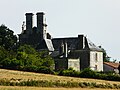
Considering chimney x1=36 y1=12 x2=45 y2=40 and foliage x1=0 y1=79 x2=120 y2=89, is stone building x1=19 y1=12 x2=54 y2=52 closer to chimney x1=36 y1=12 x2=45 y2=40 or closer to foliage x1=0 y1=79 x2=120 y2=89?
chimney x1=36 y1=12 x2=45 y2=40

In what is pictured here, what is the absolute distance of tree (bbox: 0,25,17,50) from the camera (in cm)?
11556

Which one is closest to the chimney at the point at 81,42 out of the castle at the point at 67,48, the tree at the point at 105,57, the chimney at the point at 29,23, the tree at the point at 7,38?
the castle at the point at 67,48

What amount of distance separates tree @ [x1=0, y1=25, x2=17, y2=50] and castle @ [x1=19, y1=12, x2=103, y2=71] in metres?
3.07

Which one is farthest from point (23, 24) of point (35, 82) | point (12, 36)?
point (35, 82)

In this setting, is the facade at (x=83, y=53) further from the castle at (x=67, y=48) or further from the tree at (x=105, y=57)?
the tree at (x=105, y=57)

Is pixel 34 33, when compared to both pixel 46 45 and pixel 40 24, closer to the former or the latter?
pixel 40 24

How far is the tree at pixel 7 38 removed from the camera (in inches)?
4549

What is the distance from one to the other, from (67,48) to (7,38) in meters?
19.5

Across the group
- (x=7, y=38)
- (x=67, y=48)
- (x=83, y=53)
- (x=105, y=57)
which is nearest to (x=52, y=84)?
(x=83, y=53)

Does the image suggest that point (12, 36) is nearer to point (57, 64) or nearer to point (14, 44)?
point (14, 44)

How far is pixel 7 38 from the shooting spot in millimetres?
117125

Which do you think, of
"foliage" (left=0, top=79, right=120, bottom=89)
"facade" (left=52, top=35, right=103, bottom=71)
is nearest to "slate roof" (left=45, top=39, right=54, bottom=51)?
"facade" (left=52, top=35, right=103, bottom=71)

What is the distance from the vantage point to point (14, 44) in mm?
117562

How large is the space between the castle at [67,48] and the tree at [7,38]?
10.1 feet
